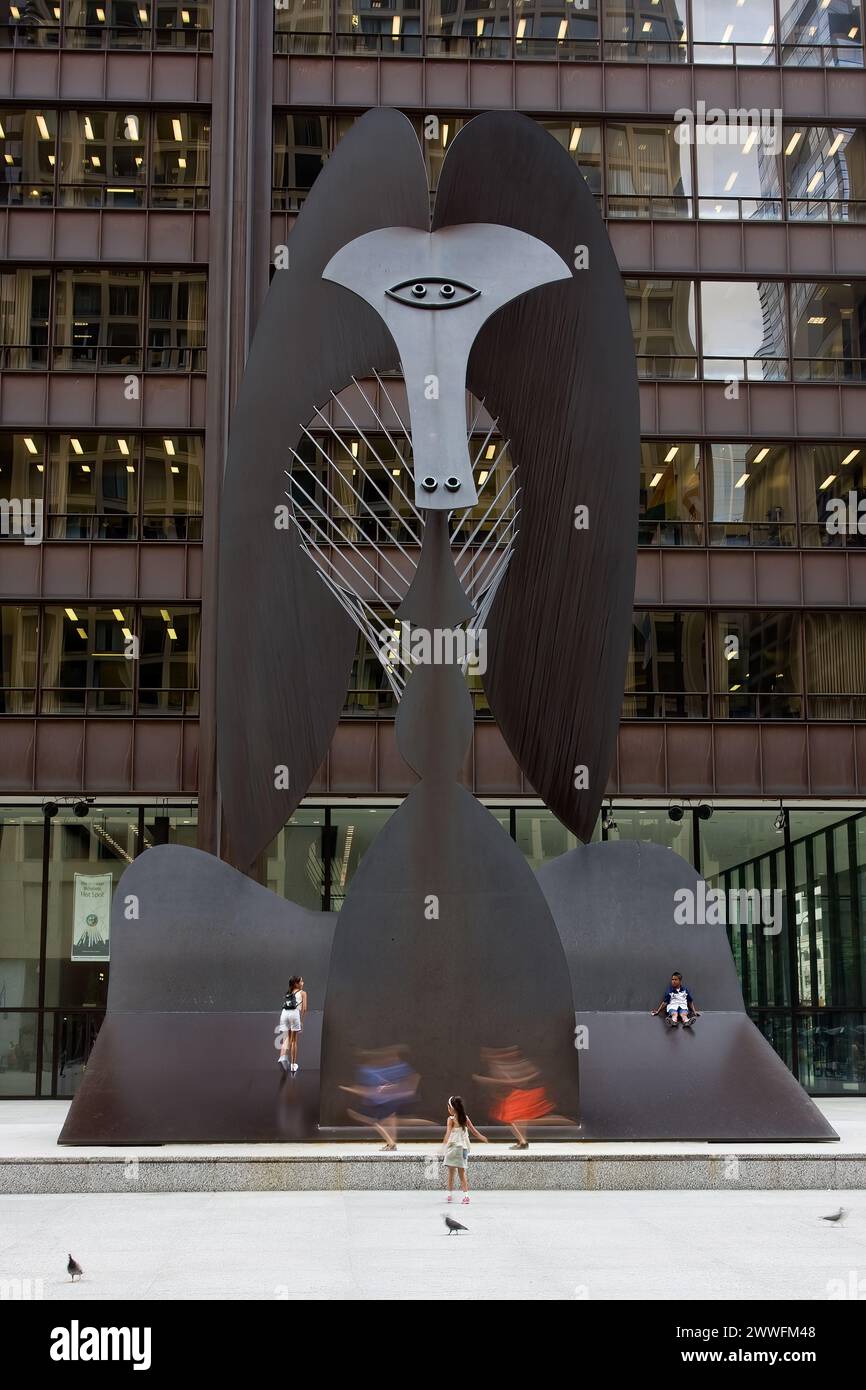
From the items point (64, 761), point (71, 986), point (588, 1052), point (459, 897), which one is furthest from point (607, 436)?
point (71, 986)

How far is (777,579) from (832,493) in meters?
2.02

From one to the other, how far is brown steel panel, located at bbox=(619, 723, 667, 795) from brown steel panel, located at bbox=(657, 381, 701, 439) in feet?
18.4

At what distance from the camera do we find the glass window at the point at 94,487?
2867 cm

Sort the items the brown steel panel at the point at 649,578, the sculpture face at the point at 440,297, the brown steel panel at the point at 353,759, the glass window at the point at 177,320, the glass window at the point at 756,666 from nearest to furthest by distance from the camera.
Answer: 1. the sculpture face at the point at 440,297
2. the brown steel panel at the point at 353,759
3. the glass window at the point at 756,666
4. the brown steel panel at the point at 649,578
5. the glass window at the point at 177,320

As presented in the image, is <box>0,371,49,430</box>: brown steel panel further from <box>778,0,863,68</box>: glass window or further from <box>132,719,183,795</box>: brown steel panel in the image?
<box>778,0,863,68</box>: glass window

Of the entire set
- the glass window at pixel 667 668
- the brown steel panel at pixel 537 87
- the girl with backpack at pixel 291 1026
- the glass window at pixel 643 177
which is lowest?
the girl with backpack at pixel 291 1026

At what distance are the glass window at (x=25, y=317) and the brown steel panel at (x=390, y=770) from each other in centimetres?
941

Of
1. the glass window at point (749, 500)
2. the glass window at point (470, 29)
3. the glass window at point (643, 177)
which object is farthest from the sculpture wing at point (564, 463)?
the glass window at point (470, 29)

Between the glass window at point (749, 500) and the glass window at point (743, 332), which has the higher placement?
the glass window at point (743, 332)

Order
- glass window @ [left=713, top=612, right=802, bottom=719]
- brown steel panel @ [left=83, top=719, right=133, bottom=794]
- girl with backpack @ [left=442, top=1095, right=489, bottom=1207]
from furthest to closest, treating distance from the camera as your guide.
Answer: glass window @ [left=713, top=612, right=802, bottom=719] → brown steel panel @ [left=83, top=719, right=133, bottom=794] → girl with backpack @ [left=442, top=1095, right=489, bottom=1207]

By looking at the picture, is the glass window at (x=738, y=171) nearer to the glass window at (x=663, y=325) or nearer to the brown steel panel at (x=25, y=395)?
the glass window at (x=663, y=325)

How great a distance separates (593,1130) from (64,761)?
1495cm

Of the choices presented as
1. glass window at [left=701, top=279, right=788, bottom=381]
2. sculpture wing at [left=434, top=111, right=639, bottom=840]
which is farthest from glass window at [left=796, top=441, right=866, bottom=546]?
sculpture wing at [left=434, top=111, right=639, bottom=840]

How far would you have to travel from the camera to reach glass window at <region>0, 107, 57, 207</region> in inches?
1163
